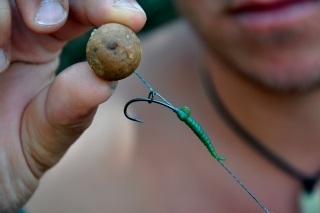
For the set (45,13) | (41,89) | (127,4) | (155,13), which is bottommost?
(155,13)

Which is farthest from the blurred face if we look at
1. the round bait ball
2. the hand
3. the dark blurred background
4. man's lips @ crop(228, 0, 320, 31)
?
the dark blurred background

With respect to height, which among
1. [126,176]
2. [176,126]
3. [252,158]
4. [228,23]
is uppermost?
[228,23]

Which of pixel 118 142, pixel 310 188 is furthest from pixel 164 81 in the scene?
pixel 310 188

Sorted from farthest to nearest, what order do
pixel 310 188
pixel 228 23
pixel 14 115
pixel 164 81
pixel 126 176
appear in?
pixel 164 81 < pixel 126 176 < pixel 310 188 < pixel 228 23 < pixel 14 115

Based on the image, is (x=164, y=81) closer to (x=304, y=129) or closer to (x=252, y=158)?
(x=252, y=158)

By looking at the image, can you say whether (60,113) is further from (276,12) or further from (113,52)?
(276,12)

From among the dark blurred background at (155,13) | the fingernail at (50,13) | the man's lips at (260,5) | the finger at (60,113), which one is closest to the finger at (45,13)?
the fingernail at (50,13)

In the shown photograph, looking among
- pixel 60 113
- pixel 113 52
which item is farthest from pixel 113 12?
pixel 60 113
